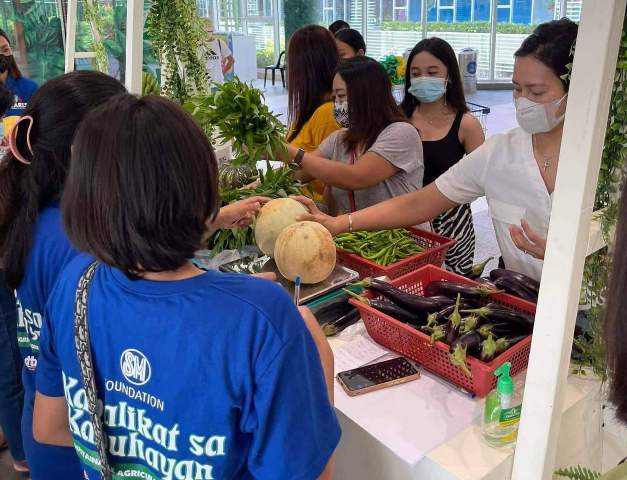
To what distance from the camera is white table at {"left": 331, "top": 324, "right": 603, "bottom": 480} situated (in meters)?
1.31

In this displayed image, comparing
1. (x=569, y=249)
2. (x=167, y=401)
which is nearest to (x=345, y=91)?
(x=569, y=249)

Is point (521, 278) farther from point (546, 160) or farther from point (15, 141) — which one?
point (15, 141)

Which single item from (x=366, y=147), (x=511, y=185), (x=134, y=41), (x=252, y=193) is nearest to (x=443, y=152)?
(x=366, y=147)

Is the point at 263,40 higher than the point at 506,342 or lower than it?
higher

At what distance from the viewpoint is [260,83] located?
13.0 m

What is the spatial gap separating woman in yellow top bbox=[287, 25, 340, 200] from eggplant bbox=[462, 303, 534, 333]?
1736mm

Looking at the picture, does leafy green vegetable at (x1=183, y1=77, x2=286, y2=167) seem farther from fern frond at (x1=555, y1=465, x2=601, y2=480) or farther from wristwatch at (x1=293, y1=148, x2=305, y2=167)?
fern frond at (x1=555, y1=465, x2=601, y2=480)

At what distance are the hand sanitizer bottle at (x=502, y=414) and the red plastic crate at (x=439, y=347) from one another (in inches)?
3.2

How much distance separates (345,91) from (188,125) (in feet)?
6.35

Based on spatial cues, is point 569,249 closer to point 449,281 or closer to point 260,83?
point 449,281

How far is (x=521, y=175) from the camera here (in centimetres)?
189

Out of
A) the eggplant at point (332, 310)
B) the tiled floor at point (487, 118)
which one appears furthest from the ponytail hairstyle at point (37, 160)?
the tiled floor at point (487, 118)

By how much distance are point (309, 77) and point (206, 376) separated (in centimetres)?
249

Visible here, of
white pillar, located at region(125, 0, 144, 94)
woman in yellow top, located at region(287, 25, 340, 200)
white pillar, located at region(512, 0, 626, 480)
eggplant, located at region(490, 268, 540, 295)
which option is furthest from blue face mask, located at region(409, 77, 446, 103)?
white pillar, located at region(512, 0, 626, 480)
